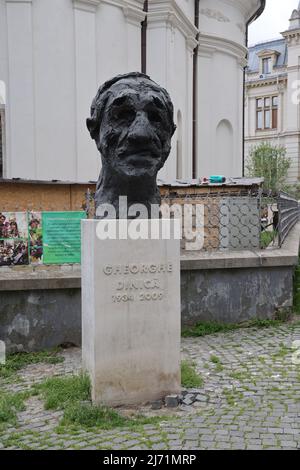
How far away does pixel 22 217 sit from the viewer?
7.65 m

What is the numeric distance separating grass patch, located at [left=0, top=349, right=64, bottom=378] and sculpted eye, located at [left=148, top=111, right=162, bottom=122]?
11.0 feet

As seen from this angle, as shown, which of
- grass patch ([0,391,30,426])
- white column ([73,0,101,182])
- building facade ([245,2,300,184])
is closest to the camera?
grass patch ([0,391,30,426])

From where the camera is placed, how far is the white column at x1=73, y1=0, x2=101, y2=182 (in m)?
14.9

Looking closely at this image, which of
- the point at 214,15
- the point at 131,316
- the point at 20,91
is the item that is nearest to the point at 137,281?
the point at 131,316

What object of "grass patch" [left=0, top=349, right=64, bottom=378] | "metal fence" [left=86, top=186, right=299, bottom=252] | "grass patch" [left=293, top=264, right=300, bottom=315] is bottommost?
"grass patch" [left=0, top=349, right=64, bottom=378]

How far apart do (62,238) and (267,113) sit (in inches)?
1671

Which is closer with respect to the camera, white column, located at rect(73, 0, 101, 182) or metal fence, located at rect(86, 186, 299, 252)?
metal fence, located at rect(86, 186, 299, 252)

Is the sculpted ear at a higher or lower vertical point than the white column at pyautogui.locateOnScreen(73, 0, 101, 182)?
lower

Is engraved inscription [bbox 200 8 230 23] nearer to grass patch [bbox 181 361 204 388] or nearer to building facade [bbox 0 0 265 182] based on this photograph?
building facade [bbox 0 0 265 182]

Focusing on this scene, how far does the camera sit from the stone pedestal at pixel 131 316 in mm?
4824

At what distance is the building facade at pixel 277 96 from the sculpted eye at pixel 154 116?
41.1 m

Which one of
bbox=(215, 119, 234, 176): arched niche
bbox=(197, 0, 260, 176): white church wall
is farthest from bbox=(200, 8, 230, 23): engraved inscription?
bbox=(215, 119, 234, 176): arched niche

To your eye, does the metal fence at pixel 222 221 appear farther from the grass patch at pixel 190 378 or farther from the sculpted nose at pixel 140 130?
the sculpted nose at pixel 140 130

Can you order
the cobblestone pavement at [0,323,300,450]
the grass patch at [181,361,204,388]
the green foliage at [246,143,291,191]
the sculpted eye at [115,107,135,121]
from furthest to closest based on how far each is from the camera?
the green foliage at [246,143,291,191] → the grass patch at [181,361,204,388] → the sculpted eye at [115,107,135,121] → the cobblestone pavement at [0,323,300,450]
